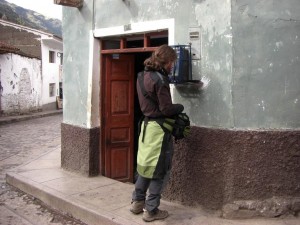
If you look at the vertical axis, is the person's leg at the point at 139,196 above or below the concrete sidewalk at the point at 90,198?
above

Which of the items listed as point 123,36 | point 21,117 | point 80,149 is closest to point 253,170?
point 123,36

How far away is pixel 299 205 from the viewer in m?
4.42

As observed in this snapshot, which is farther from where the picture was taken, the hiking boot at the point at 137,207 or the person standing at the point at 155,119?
the hiking boot at the point at 137,207

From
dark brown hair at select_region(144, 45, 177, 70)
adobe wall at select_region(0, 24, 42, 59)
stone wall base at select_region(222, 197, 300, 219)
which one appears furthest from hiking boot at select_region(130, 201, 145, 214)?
adobe wall at select_region(0, 24, 42, 59)

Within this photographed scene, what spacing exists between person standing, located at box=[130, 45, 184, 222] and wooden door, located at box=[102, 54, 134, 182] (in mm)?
2111

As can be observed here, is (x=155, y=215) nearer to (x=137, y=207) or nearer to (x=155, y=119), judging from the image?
(x=137, y=207)

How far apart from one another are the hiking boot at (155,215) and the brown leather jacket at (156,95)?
1143 millimetres

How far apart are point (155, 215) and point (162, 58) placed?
1.82m

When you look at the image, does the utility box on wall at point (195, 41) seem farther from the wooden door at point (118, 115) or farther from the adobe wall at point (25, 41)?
the adobe wall at point (25, 41)

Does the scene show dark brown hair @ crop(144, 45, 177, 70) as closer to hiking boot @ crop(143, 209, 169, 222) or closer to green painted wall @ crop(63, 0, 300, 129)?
green painted wall @ crop(63, 0, 300, 129)

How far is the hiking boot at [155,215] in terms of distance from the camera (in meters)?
4.34

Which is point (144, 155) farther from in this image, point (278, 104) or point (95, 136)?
point (95, 136)

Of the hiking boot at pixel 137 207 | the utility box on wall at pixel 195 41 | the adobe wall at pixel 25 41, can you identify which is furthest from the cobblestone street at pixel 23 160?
the adobe wall at pixel 25 41

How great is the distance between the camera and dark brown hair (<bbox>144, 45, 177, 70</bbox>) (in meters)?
4.15
